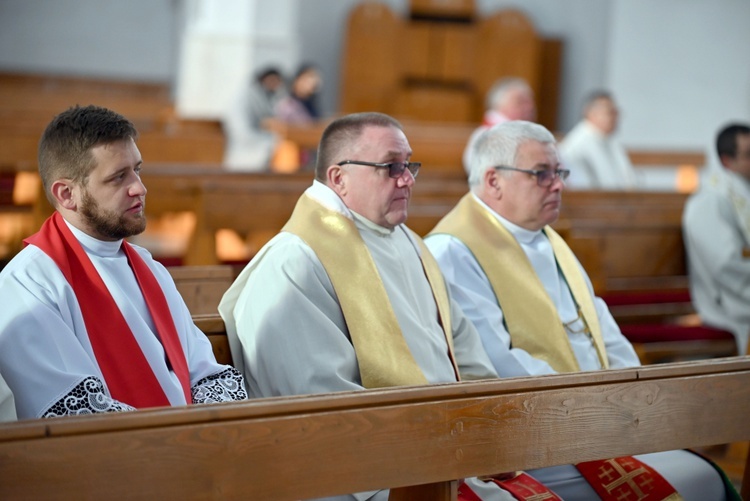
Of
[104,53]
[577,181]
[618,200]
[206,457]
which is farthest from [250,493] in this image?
[104,53]

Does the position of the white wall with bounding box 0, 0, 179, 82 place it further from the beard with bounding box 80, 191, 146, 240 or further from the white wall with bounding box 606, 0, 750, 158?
the beard with bounding box 80, 191, 146, 240

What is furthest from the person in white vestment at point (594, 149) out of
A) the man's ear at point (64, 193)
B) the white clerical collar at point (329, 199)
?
the man's ear at point (64, 193)

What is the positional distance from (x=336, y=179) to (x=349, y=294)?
1.26 feet

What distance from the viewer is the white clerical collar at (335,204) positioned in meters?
3.25

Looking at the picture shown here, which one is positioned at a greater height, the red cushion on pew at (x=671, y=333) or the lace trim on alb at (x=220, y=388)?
the lace trim on alb at (x=220, y=388)

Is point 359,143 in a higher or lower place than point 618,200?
higher

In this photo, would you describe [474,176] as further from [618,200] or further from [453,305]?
[618,200]

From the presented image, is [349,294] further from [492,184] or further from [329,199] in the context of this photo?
[492,184]

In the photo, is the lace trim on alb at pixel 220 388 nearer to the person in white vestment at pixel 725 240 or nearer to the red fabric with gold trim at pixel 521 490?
the red fabric with gold trim at pixel 521 490

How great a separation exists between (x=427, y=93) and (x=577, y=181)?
7.19 m

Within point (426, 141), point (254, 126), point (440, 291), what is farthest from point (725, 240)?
point (254, 126)

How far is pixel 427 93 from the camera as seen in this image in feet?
51.3

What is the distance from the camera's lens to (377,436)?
228 centimetres

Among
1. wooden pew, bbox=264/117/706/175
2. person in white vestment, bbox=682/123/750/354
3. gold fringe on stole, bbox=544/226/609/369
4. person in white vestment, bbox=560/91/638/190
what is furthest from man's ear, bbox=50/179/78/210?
wooden pew, bbox=264/117/706/175
